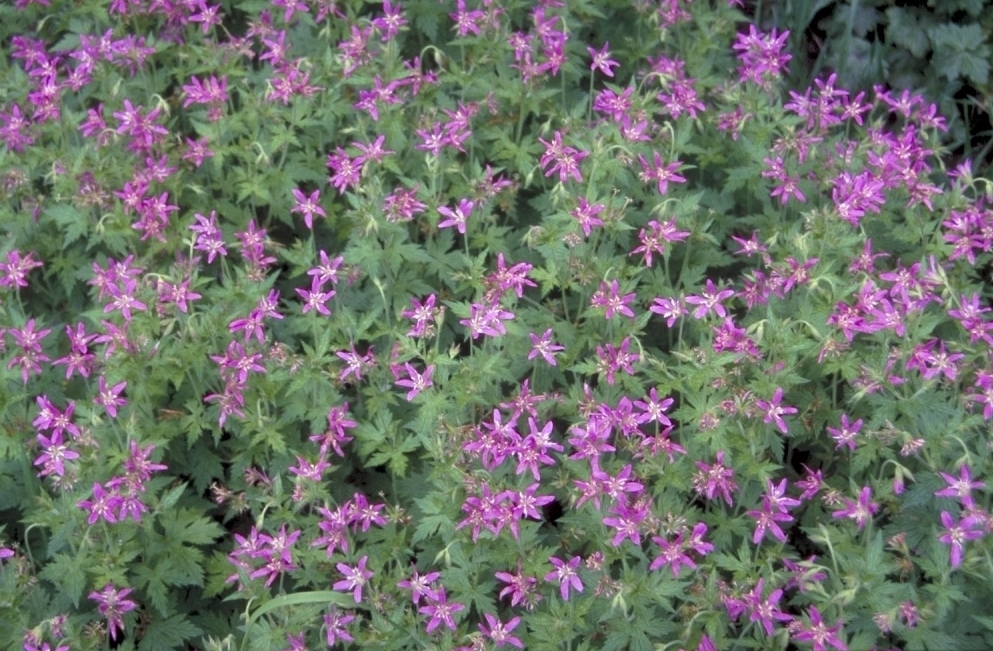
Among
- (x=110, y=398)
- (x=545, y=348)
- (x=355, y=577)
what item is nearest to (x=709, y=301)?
(x=545, y=348)

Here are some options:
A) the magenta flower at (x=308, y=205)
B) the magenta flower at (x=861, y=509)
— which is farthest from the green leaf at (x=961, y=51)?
the magenta flower at (x=308, y=205)

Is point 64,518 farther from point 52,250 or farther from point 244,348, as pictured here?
point 52,250

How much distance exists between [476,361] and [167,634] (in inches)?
54.1

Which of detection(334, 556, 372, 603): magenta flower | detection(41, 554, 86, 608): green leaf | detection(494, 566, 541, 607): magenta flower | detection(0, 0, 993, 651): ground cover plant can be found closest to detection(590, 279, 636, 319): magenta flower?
detection(0, 0, 993, 651): ground cover plant

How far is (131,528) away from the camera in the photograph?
3.66m

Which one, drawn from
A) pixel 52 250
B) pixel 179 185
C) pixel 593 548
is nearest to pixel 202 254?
pixel 179 185

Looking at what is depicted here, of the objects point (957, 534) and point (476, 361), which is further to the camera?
point (476, 361)

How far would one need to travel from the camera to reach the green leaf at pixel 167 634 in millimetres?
3676

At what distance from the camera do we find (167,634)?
3.70 metres

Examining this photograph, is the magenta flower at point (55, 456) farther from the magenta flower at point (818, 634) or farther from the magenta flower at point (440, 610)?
the magenta flower at point (818, 634)

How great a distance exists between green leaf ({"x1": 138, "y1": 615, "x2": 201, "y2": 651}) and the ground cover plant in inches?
0.8

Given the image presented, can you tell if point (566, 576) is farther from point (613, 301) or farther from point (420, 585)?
point (613, 301)

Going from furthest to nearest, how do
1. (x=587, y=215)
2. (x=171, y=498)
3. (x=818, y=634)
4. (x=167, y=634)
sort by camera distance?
(x=587, y=215), (x=167, y=634), (x=171, y=498), (x=818, y=634)

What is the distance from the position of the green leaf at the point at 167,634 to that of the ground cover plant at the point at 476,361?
2cm
